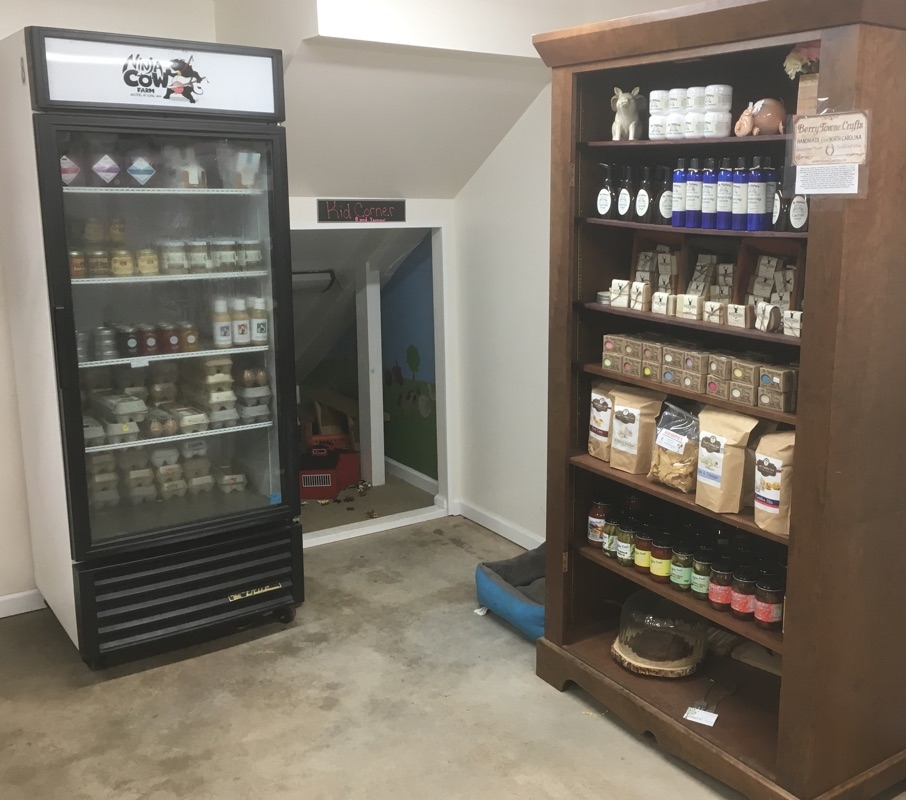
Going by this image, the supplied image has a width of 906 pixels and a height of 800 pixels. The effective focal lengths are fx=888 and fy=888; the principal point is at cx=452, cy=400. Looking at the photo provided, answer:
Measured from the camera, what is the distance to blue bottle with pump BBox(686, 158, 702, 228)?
7.50 feet

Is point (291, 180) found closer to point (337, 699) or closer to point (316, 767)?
point (337, 699)

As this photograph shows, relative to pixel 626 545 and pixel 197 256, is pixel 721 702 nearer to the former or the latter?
pixel 626 545

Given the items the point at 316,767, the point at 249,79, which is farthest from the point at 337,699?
the point at 249,79

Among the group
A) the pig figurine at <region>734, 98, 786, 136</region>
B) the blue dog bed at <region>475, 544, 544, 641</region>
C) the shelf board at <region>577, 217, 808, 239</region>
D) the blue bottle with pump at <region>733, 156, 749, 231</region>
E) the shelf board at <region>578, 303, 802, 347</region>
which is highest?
the pig figurine at <region>734, 98, 786, 136</region>

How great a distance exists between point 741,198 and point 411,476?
2.97m

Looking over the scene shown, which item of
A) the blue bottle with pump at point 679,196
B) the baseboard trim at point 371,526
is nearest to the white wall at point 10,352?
the baseboard trim at point 371,526

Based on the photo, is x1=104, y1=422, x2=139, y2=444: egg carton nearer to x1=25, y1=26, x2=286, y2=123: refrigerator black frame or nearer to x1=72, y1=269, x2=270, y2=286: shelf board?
x1=72, y1=269, x2=270, y2=286: shelf board

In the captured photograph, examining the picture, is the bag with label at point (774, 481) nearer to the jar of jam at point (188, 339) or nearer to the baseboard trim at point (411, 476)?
the jar of jam at point (188, 339)

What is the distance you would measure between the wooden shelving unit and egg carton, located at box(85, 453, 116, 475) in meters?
1.57

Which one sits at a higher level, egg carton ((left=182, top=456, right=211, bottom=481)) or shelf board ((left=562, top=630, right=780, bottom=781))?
egg carton ((left=182, top=456, right=211, bottom=481))

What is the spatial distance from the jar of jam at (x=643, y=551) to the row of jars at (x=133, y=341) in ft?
5.30

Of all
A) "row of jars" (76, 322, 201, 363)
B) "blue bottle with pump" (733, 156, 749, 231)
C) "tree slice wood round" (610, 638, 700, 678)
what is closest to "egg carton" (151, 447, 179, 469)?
"row of jars" (76, 322, 201, 363)

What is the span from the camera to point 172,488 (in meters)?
3.28

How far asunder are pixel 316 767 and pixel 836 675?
1377 mm
